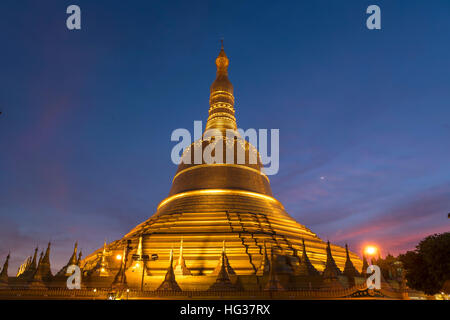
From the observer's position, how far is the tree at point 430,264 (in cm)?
1950

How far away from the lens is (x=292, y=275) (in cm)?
2344

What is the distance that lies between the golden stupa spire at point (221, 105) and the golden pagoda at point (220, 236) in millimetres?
2561

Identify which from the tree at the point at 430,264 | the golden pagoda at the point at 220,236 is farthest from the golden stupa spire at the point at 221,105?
the tree at the point at 430,264

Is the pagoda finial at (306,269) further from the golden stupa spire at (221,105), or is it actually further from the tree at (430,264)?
the golden stupa spire at (221,105)

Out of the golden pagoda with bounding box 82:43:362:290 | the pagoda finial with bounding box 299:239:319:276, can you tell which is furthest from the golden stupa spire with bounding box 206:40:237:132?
the pagoda finial with bounding box 299:239:319:276

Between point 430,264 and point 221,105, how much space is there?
35809 mm

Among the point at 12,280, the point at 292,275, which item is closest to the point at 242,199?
the point at 292,275

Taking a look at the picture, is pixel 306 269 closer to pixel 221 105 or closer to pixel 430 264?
pixel 430 264

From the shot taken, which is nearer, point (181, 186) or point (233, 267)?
point (233, 267)

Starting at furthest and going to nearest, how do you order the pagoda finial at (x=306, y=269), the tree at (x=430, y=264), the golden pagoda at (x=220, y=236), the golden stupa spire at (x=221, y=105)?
1. the golden stupa spire at (x=221, y=105)
2. the golden pagoda at (x=220, y=236)
3. the pagoda finial at (x=306, y=269)
4. the tree at (x=430, y=264)

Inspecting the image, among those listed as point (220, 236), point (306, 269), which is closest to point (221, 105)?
point (220, 236)
